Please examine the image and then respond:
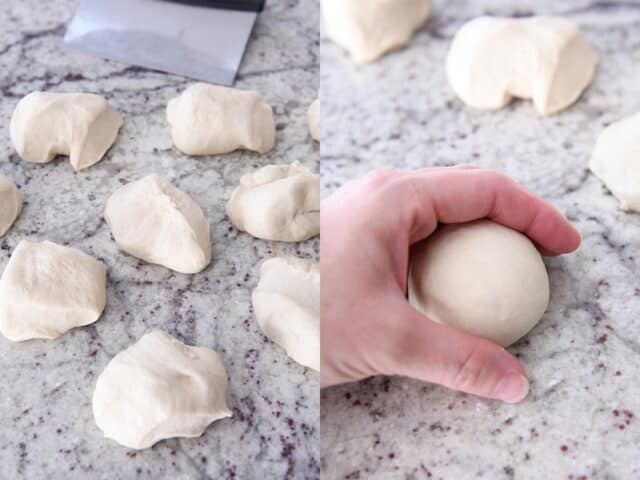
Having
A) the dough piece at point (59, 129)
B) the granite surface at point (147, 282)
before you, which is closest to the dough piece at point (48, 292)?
the granite surface at point (147, 282)

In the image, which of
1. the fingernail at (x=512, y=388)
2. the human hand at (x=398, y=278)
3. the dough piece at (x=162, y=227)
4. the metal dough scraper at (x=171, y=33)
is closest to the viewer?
the human hand at (x=398, y=278)

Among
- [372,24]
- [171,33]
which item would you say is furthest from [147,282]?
[372,24]

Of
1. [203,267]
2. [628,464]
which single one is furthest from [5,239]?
[628,464]

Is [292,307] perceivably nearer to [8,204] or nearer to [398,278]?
[398,278]

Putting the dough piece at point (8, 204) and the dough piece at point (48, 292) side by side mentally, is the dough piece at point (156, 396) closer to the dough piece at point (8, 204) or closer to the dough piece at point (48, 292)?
the dough piece at point (48, 292)

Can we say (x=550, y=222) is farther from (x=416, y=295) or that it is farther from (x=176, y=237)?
(x=176, y=237)

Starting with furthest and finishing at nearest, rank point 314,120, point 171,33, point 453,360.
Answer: point 171,33 → point 314,120 → point 453,360

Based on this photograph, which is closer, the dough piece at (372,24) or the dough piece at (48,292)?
the dough piece at (48,292)
